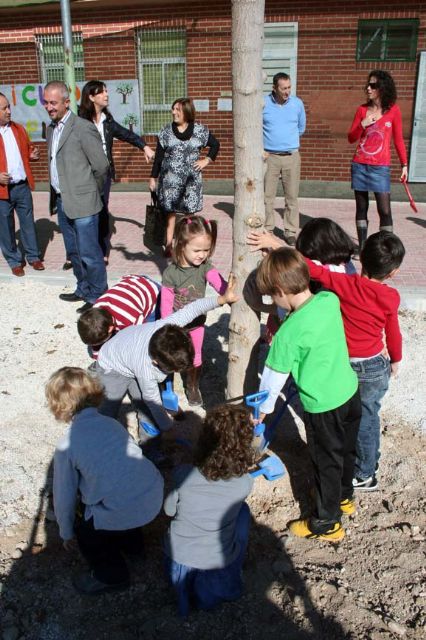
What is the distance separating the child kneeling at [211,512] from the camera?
2623 millimetres

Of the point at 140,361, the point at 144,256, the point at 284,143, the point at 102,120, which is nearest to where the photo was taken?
the point at 140,361

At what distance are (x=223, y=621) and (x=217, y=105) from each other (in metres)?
10.2

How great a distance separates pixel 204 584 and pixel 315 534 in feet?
2.37

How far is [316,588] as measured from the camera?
2867mm

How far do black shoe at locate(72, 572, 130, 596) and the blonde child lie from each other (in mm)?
1691

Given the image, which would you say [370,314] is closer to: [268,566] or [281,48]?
[268,566]

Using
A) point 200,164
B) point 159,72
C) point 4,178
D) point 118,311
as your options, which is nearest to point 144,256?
point 200,164

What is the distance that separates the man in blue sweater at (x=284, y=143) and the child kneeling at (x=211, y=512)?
17.7 ft

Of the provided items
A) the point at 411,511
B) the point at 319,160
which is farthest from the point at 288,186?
the point at 411,511

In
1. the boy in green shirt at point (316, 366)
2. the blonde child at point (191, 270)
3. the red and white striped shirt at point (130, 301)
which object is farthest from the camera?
the red and white striped shirt at point (130, 301)

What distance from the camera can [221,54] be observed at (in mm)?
11125

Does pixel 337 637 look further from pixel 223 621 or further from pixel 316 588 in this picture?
pixel 223 621

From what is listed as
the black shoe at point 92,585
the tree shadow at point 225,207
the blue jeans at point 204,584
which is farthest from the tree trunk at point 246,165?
the tree shadow at point 225,207

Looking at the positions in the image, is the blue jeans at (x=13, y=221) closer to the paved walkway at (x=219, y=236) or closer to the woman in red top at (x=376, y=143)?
the paved walkway at (x=219, y=236)
